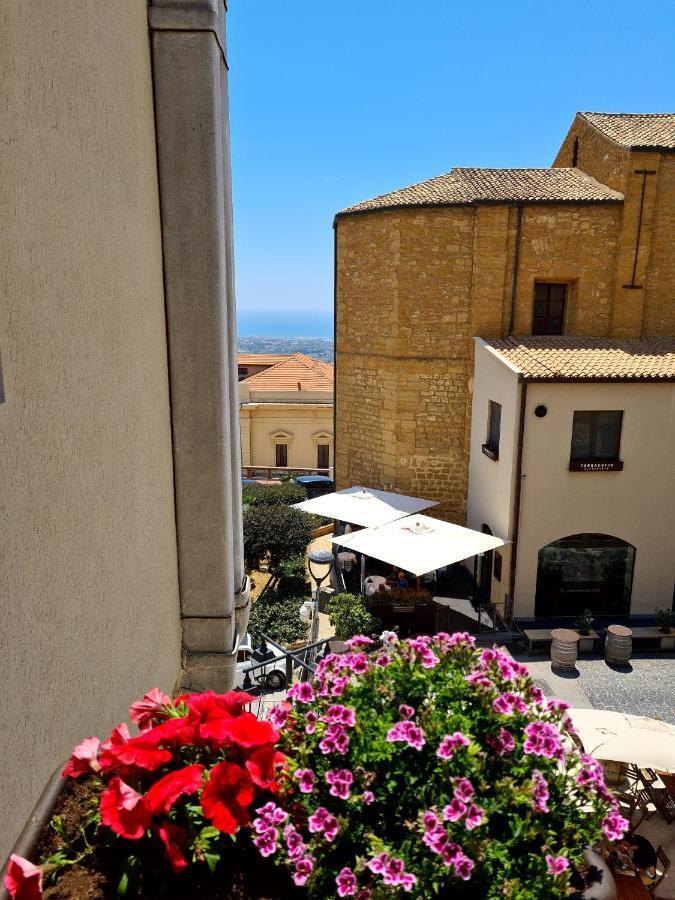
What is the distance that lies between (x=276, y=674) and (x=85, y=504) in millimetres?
8149

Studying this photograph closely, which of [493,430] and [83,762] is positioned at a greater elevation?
[83,762]

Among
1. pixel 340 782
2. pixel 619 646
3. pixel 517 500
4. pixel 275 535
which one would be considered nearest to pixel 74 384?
pixel 340 782

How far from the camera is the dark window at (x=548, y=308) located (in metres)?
17.0

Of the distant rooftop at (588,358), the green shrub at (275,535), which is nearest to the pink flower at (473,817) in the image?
the distant rooftop at (588,358)

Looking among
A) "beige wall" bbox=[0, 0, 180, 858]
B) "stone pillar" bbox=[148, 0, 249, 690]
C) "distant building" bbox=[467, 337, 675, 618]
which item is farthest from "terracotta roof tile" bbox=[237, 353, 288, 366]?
"beige wall" bbox=[0, 0, 180, 858]

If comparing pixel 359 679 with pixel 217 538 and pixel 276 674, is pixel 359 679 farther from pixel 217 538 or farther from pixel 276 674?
pixel 276 674

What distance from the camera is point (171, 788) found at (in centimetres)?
181

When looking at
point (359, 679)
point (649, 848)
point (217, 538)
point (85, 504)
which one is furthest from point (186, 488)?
point (649, 848)

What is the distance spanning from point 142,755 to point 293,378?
1405 inches

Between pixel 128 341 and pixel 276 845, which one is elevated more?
pixel 128 341

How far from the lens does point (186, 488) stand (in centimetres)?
484

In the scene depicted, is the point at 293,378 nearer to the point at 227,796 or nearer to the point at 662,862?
the point at 662,862

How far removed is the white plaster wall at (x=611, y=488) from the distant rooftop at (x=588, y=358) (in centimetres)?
28

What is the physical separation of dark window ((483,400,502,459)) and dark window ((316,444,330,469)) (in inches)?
802
